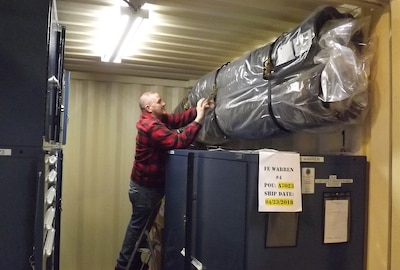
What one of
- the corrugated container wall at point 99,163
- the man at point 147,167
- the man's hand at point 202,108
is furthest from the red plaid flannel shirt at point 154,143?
the corrugated container wall at point 99,163

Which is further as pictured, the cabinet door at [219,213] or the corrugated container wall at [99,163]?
the corrugated container wall at [99,163]

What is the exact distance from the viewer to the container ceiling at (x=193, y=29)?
240cm

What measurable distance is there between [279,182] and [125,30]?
1680mm

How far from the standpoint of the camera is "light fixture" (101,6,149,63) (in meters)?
2.37

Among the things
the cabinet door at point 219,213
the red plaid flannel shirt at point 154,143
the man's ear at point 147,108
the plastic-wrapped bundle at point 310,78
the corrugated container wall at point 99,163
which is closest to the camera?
the plastic-wrapped bundle at point 310,78

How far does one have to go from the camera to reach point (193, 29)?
2.98 metres

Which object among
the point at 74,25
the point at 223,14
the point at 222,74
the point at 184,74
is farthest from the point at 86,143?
the point at 223,14

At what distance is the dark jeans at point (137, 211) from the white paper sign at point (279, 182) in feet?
6.70

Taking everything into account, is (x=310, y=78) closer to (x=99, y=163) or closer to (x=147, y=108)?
(x=147, y=108)

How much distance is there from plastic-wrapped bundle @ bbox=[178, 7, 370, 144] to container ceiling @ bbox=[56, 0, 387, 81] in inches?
11.8

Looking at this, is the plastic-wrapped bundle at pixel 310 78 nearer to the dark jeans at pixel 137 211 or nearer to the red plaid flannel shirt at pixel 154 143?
the red plaid flannel shirt at pixel 154 143

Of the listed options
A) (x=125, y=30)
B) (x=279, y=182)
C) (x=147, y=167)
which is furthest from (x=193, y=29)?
(x=279, y=182)

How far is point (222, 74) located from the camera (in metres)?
2.92

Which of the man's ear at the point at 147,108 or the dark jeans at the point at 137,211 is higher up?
the man's ear at the point at 147,108
